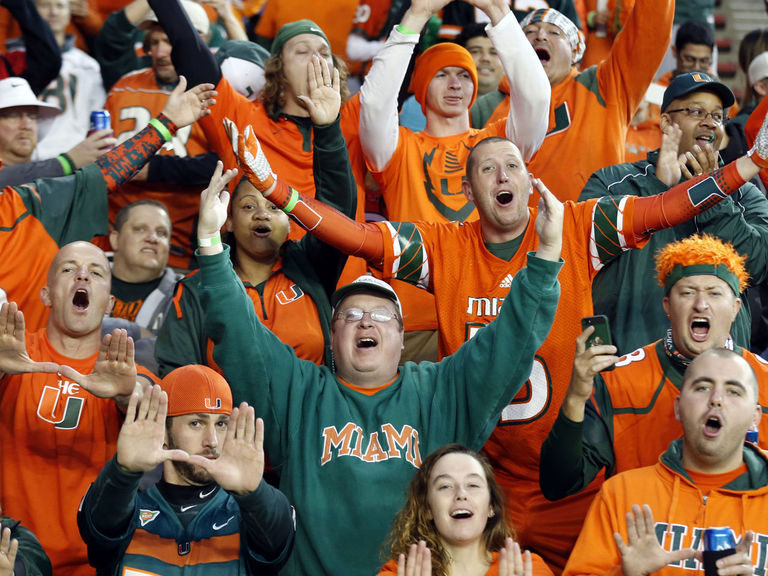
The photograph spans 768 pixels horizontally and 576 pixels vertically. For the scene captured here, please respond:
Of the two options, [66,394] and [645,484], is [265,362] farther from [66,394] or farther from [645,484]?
[645,484]

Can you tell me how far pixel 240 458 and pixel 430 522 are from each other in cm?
70

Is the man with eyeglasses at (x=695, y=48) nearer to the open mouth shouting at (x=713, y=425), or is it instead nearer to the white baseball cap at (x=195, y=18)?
the white baseball cap at (x=195, y=18)

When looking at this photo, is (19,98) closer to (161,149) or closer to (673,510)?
(161,149)

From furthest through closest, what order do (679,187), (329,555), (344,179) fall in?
(344,179) → (679,187) → (329,555)

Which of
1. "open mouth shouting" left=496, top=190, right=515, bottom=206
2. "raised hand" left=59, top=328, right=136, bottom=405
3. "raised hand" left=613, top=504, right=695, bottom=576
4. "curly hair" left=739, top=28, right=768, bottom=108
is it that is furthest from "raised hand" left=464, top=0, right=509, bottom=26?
"curly hair" left=739, top=28, right=768, bottom=108

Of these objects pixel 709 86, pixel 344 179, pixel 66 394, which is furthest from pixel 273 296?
pixel 709 86

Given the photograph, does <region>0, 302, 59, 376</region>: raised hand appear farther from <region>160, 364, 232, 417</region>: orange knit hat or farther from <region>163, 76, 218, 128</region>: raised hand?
<region>163, 76, 218, 128</region>: raised hand

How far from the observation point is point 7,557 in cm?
408

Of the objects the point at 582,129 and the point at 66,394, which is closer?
the point at 66,394

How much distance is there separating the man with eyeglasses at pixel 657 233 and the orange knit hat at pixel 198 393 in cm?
201

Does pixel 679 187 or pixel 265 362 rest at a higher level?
pixel 679 187

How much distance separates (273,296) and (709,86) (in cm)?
248

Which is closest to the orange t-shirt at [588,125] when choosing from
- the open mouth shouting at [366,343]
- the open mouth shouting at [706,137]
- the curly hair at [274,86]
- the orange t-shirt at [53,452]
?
the open mouth shouting at [706,137]

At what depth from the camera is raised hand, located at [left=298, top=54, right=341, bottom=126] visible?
543cm
